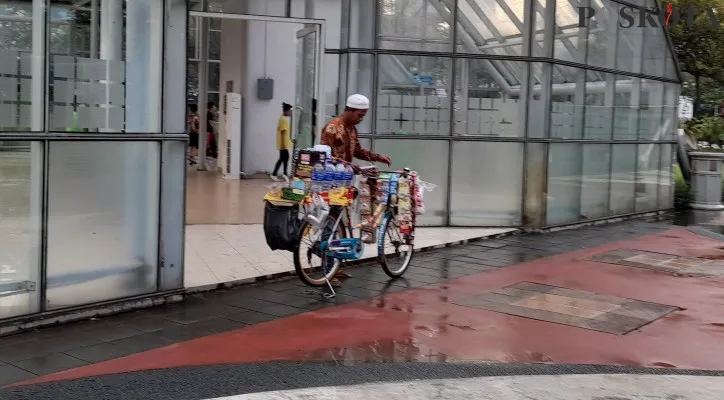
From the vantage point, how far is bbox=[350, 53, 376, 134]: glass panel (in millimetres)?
11336

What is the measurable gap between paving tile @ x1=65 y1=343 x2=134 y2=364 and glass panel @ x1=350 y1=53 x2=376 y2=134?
20.9ft

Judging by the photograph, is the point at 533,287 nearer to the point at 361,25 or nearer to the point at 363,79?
the point at 363,79

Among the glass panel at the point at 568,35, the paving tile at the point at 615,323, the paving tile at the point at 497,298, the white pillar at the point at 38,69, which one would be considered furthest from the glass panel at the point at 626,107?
the white pillar at the point at 38,69

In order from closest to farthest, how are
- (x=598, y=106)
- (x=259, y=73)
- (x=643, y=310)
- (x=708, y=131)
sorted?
(x=643, y=310) < (x=598, y=106) < (x=259, y=73) < (x=708, y=131)

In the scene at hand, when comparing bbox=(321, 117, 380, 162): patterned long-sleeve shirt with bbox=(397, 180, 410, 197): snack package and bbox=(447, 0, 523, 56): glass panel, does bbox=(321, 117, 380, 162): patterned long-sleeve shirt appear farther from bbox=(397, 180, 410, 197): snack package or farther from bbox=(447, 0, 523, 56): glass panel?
bbox=(447, 0, 523, 56): glass panel

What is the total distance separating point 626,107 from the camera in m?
13.9

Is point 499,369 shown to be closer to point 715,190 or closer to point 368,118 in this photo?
point 368,118

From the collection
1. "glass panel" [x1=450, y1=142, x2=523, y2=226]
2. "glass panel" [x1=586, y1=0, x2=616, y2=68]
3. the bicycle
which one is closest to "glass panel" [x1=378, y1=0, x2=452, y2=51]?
"glass panel" [x1=450, y1=142, x2=523, y2=226]

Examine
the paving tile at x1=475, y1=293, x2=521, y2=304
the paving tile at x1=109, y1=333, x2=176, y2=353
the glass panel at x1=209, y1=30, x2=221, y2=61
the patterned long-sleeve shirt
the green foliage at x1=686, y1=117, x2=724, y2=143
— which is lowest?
the paving tile at x1=109, y1=333, x2=176, y2=353

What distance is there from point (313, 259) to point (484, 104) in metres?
5.27

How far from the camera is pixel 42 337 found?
18.8 ft

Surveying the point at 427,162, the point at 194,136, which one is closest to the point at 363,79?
the point at 427,162

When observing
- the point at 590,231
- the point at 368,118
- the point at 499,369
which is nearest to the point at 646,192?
the point at 590,231

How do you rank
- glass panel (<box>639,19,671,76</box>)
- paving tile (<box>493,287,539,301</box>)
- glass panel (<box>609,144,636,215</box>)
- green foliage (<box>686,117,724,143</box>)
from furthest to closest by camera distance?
green foliage (<box>686,117,724,143</box>), glass panel (<box>639,19,671,76</box>), glass panel (<box>609,144,636,215</box>), paving tile (<box>493,287,539,301</box>)
